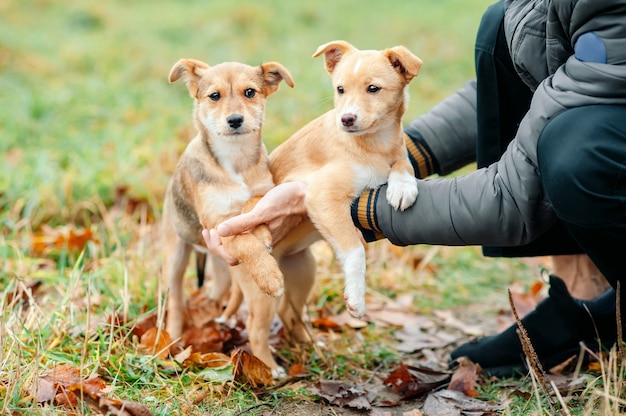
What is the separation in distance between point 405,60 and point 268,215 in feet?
2.99

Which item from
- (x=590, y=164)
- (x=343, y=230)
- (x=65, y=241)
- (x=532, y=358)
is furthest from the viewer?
(x=65, y=241)

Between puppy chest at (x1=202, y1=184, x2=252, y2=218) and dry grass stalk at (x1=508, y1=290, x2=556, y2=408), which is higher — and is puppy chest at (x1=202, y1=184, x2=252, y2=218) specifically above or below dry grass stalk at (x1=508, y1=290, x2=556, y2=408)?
above

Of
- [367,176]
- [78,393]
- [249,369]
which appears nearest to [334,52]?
[367,176]

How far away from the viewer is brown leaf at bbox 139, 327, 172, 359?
11.2 feet

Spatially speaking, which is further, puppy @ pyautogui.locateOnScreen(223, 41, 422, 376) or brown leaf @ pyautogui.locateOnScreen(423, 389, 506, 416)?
puppy @ pyautogui.locateOnScreen(223, 41, 422, 376)

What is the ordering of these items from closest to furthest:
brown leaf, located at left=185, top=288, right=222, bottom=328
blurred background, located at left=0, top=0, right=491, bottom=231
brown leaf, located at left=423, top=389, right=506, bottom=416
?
brown leaf, located at left=423, top=389, right=506, bottom=416, brown leaf, located at left=185, top=288, right=222, bottom=328, blurred background, located at left=0, top=0, right=491, bottom=231

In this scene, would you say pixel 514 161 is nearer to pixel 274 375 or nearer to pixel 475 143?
pixel 475 143

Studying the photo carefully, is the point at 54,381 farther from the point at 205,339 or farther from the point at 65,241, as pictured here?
the point at 65,241

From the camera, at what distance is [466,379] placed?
342 centimetres

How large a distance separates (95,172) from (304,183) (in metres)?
2.94

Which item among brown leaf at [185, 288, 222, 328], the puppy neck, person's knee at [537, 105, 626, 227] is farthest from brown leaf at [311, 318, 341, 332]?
person's knee at [537, 105, 626, 227]

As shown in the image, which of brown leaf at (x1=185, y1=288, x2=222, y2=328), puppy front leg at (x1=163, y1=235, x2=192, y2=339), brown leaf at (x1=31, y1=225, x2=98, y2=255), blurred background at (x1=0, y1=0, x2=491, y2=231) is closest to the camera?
puppy front leg at (x1=163, y1=235, x2=192, y2=339)

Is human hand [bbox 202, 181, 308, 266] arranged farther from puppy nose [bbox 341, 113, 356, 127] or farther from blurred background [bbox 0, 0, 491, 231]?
blurred background [bbox 0, 0, 491, 231]

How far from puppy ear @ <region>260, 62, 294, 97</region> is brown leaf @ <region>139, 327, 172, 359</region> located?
4.14 ft
